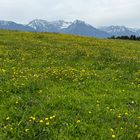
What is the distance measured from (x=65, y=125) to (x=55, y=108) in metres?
1.77

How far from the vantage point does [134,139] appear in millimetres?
11703

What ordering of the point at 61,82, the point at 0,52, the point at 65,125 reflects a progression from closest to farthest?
the point at 65,125 → the point at 61,82 → the point at 0,52

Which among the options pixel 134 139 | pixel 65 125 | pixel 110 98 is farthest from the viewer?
pixel 110 98

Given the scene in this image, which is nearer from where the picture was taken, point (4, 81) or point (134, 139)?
point (134, 139)

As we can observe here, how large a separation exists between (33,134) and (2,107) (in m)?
3.04

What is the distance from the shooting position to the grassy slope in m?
12.2

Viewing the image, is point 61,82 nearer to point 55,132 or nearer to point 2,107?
point 2,107

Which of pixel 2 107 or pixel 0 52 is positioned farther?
pixel 0 52

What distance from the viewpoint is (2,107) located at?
1455 centimetres

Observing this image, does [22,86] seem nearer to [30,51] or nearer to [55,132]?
Answer: [55,132]

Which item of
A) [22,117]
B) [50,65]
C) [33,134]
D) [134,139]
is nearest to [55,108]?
[22,117]

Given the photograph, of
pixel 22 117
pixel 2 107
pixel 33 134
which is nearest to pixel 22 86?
pixel 2 107

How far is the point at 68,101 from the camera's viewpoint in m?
15.1

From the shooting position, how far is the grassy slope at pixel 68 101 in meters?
12.2
